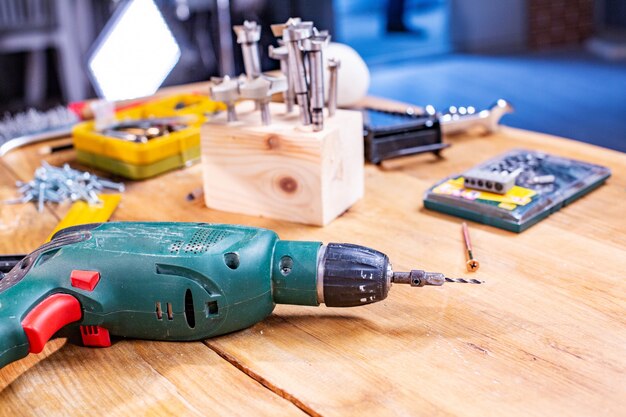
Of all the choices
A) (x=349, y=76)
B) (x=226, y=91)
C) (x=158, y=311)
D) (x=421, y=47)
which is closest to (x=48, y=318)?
(x=158, y=311)

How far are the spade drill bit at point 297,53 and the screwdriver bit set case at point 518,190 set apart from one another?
193 millimetres

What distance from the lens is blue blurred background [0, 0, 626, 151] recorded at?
1976mm

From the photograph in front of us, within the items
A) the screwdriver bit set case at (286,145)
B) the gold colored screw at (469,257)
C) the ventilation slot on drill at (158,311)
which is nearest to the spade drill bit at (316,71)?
the screwdriver bit set case at (286,145)

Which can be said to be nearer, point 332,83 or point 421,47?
point 332,83

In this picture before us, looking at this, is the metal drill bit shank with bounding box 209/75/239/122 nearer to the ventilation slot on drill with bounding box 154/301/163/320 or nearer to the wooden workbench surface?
the wooden workbench surface

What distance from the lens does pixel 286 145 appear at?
0.77m

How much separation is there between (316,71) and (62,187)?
0.43 meters

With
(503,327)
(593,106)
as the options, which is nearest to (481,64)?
(593,106)

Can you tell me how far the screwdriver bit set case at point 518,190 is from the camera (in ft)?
2.46

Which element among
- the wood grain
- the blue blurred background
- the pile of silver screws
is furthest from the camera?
the blue blurred background

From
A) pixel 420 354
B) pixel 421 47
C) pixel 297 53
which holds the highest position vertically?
pixel 297 53

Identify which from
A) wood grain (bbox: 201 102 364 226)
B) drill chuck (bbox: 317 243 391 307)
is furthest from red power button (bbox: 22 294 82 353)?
wood grain (bbox: 201 102 364 226)

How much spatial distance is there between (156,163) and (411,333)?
21.5 inches

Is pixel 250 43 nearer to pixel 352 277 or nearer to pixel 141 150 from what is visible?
pixel 141 150
